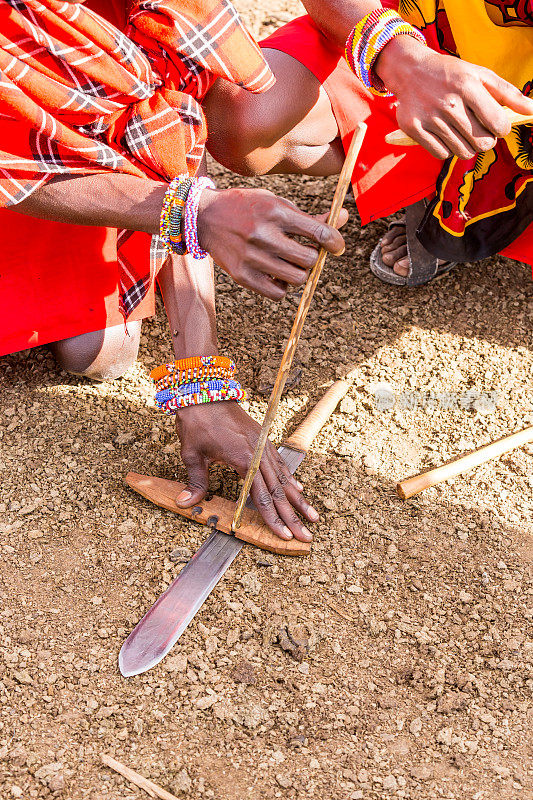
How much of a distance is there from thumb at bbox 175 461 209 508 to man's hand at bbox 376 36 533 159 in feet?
2.21

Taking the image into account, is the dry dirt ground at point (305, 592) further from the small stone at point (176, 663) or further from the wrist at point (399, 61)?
the wrist at point (399, 61)

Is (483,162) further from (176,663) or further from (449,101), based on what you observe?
(176,663)

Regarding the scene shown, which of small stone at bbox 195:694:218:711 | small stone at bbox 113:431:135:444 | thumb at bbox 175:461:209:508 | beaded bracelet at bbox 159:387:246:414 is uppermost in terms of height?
beaded bracelet at bbox 159:387:246:414

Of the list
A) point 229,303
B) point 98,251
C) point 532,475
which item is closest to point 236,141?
point 98,251

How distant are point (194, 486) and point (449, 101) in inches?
30.1

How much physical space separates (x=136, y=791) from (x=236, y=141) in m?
1.10

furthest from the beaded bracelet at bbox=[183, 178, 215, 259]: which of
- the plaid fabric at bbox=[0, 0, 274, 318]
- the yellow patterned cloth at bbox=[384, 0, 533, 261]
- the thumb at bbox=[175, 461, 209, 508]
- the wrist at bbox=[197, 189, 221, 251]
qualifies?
the yellow patterned cloth at bbox=[384, 0, 533, 261]

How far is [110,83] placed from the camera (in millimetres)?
1142

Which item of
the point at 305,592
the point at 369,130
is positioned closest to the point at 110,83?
the point at 369,130

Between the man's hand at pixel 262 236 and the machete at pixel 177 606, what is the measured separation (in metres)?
0.49

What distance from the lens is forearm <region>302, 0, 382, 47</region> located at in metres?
1.32

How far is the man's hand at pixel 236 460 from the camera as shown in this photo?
1.36 metres

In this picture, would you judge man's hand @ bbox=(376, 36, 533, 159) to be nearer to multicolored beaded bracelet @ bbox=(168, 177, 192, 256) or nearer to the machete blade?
multicolored beaded bracelet @ bbox=(168, 177, 192, 256)

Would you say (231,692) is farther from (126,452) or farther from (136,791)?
(126,452)
